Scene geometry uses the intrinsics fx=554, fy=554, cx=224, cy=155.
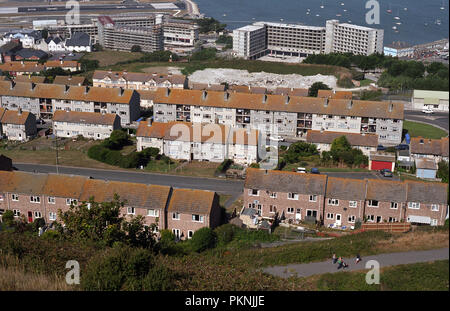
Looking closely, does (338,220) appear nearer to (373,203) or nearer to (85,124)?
(373,203)

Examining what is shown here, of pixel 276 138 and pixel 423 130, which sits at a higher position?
pixel 423 130

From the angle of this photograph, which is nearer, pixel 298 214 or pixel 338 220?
pixel 338 220

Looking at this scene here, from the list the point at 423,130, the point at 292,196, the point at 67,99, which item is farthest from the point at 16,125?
the point at 423,130

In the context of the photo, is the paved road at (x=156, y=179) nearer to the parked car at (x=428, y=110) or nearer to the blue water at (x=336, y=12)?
the parked car at (x=428, y=110)

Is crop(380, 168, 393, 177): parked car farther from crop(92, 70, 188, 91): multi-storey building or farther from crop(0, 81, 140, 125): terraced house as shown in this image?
crop(92, 70, 188, 91): multi-storey building

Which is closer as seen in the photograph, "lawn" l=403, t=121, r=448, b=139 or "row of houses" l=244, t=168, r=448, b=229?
"row of houses" l=244, t=168, r=448, b=229

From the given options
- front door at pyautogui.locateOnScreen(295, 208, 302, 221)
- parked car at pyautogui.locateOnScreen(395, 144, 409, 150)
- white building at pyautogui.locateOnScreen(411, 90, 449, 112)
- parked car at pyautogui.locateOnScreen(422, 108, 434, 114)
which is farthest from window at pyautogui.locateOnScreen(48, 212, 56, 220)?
parked car at pyautogui.locateOnScreen(422, 108, 434, 114)

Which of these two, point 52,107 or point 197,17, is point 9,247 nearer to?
point 52,107

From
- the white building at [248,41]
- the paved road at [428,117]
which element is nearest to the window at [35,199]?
the paved road at [428,117]

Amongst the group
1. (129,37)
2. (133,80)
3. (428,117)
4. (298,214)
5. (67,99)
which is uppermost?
(129,37)
